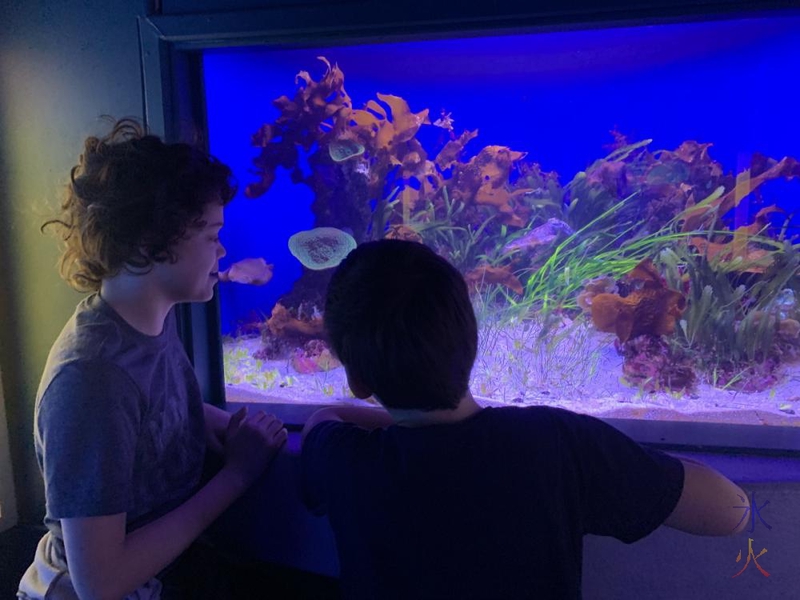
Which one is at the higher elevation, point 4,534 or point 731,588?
point 731,588

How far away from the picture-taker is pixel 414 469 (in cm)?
100

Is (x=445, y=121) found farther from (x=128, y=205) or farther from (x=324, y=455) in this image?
(x=324, y=455)

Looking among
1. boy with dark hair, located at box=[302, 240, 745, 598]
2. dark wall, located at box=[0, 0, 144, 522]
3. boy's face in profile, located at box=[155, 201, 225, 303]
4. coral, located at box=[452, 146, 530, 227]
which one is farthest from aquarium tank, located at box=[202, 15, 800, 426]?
boy with dark hair, located at box=[302, 240, 745, 598]

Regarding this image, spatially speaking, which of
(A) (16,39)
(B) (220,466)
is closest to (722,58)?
(B) (220,466)

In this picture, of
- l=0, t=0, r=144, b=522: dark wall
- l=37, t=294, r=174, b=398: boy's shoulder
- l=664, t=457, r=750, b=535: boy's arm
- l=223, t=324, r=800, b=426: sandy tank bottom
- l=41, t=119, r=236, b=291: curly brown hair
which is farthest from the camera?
l=0, t=0, r=144, b=522: dark wall

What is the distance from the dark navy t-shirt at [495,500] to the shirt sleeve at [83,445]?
49cm

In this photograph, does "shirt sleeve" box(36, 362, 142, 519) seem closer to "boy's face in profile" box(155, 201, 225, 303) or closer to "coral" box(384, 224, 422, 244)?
"boy's face in profile" box(155, 201, 225, 303)

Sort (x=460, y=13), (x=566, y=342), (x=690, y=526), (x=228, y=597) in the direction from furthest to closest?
(x=566, y=342) < (x=460, y=13) < (x=228, y=597) < (x=690, y=526)

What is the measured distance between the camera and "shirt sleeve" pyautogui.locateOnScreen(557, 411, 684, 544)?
103cm

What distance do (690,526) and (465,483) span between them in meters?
0.49

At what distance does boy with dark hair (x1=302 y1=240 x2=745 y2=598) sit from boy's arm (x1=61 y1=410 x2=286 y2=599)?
1.55 feet

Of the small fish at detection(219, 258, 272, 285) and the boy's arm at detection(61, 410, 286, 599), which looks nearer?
the boy's arm at detection(61, 410, 286, 599)

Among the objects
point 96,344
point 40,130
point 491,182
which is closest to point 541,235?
point 491,182

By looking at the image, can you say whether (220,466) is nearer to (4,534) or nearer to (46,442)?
(46,442)
